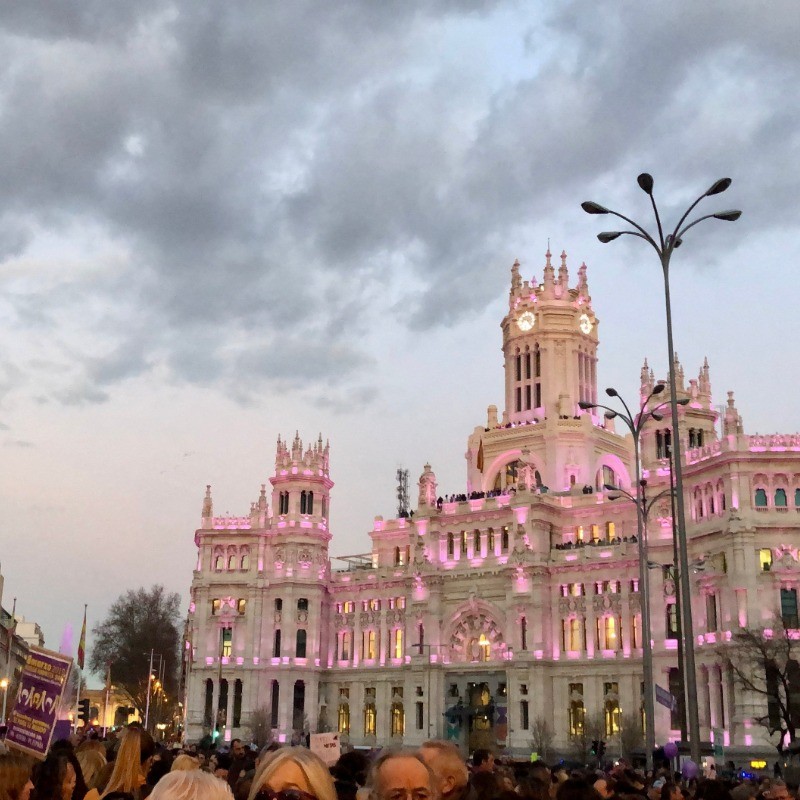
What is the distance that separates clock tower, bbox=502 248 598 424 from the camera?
104 meters

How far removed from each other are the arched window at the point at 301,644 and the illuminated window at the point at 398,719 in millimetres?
10468

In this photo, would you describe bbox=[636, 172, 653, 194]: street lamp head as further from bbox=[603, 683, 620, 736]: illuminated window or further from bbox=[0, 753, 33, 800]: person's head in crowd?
bbox=[603, 683, 620, 736]: illuminated window

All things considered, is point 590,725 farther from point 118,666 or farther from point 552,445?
point 118,666

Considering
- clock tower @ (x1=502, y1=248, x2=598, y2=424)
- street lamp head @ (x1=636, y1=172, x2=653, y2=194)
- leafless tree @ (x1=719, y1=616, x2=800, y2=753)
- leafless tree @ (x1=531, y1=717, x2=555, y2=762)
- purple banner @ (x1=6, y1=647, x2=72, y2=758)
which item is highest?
clock tower @ (x1=502, y1=248, x2=598, y2=424)

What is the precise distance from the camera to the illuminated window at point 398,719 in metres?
95.8

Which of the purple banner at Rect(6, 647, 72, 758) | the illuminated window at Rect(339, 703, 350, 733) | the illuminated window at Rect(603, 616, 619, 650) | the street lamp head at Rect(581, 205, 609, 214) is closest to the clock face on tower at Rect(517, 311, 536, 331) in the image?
the illuminated window at Rect(603, 616, 619, 650)

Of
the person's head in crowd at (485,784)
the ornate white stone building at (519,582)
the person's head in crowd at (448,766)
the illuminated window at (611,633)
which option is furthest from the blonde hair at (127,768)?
the illuminated window at (611,633)

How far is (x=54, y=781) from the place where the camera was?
9.89m

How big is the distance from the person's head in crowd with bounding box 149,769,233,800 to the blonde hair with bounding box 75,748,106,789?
25.1 ft

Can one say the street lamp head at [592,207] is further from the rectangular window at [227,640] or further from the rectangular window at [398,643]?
the rectangular window at [227,640]

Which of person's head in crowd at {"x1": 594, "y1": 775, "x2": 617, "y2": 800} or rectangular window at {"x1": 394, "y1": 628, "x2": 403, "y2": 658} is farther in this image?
rectangular window at {"x1": 394, "y1": 628, "x2": 403, "y2": 658}

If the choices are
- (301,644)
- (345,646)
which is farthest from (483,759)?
(345,646)

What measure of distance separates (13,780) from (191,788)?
3.63m

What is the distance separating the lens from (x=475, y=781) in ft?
33.0
